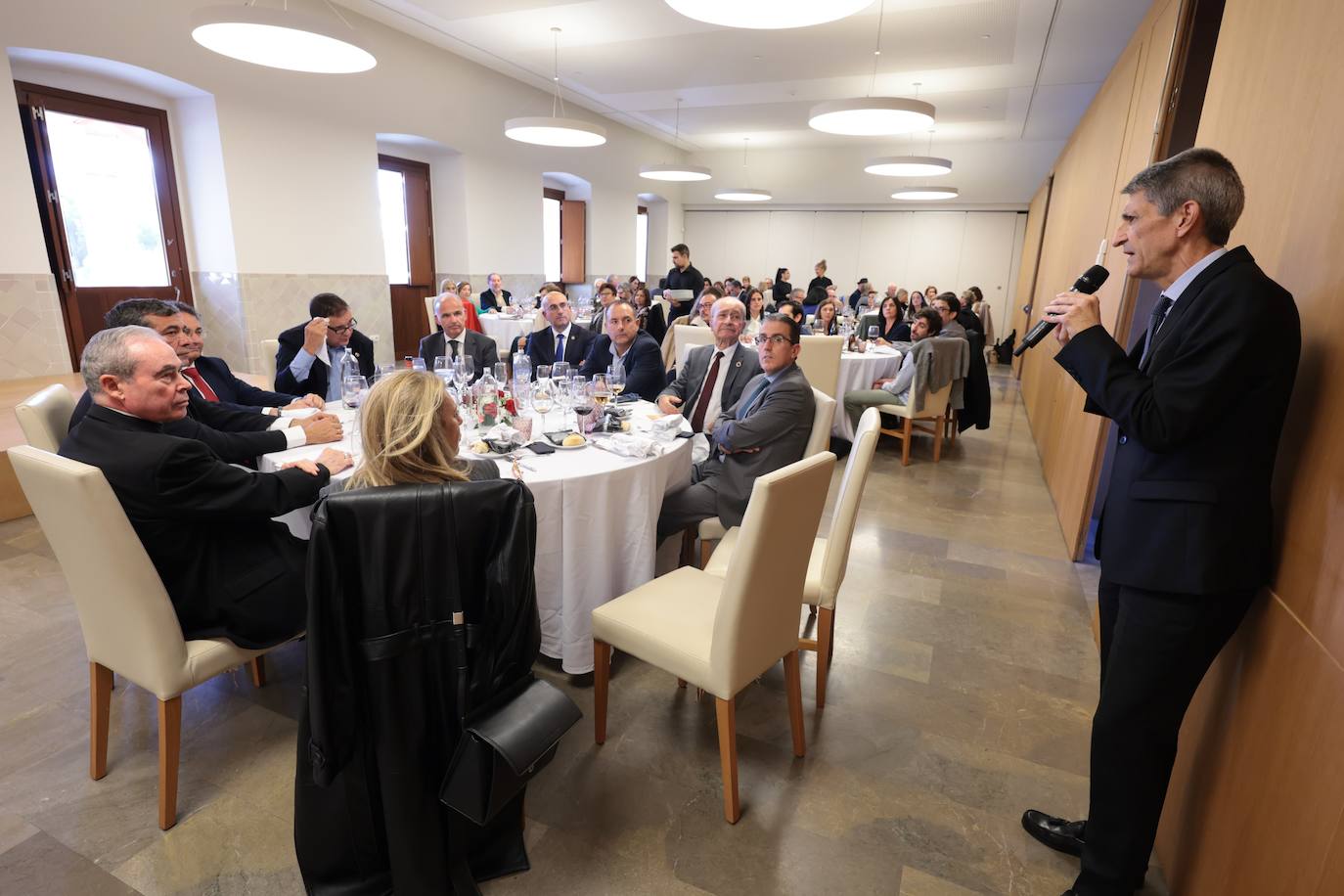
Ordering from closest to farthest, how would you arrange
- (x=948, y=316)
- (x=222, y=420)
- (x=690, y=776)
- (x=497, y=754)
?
(x=497, y=754) → (x=690, y=776) → (x=222, y=420) → (x=948, y=316)

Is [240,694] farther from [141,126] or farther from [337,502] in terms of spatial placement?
[141,126]

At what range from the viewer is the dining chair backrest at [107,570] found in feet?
5.28

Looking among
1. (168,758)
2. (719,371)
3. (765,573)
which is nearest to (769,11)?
(719,371)

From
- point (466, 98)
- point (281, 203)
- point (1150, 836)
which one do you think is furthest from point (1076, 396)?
point (466, 98)

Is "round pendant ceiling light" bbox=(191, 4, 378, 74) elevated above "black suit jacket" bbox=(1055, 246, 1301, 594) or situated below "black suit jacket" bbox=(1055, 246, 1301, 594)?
above

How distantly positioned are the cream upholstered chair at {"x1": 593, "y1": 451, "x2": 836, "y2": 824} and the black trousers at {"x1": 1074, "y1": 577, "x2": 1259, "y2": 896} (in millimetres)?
779

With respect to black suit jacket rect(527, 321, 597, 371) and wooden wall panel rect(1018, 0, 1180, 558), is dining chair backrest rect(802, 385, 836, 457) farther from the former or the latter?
black suit jacket rect(527, 321, 597, 371)

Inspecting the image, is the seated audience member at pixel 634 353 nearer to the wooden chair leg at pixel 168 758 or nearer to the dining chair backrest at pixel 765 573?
the dining chair backrest at pixel 765 573

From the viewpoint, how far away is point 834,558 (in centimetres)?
229

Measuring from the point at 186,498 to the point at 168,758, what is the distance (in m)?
0.72

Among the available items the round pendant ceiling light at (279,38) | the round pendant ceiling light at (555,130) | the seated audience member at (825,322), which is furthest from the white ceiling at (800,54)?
the round pendant ceiling light at (279,38)

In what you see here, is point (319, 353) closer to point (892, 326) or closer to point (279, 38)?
point (279, 38)

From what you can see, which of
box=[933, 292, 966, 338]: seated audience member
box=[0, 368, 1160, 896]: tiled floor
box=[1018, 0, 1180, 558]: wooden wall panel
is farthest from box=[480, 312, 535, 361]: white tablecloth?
box=[1018, 0, 1180, 558]: wooden wall panel

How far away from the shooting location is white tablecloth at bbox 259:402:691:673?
2312 millimetres
